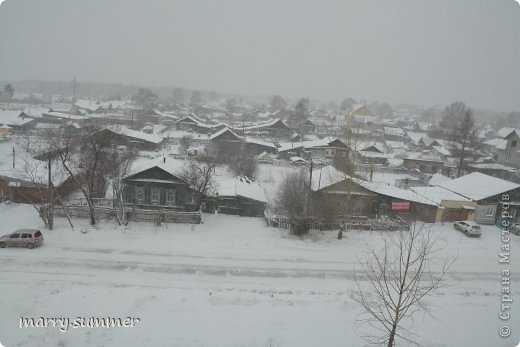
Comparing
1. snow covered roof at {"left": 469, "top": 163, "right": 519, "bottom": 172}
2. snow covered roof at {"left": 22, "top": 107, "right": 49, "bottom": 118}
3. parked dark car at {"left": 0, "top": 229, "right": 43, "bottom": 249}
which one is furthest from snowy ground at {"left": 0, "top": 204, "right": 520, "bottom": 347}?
snow covered roof at {"left": 22, "top": 107, "right": 49, "bottom": 118}

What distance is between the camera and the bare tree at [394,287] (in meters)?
9.38

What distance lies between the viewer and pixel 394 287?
12.3 meters

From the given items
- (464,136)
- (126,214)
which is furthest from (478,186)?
(126,214)

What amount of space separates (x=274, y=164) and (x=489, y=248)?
24.1 metres

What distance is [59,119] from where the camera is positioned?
196 feet

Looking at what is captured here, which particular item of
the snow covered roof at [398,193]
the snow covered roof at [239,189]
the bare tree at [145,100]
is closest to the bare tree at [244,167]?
the snow covered roof at [239,189]

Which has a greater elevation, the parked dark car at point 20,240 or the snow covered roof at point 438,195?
the snow covered roof at point 438,195

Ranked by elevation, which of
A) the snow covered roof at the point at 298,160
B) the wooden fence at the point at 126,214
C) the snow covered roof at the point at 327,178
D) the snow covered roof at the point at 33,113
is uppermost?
the snow covered roof at the point at 33,113

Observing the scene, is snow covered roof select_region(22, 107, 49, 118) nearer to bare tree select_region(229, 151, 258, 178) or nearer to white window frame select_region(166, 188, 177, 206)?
bare tree select_region(229, 151, 258, 178)

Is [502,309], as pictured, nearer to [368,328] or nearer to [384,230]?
[368,328]

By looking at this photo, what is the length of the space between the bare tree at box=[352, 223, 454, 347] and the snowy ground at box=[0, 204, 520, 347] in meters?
0.44

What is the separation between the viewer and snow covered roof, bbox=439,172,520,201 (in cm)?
2298

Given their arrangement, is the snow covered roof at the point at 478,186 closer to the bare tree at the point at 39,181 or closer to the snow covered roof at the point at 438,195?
the snow covered roof at the point at 438,195

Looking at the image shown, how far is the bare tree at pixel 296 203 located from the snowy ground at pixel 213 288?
0.78 meters
